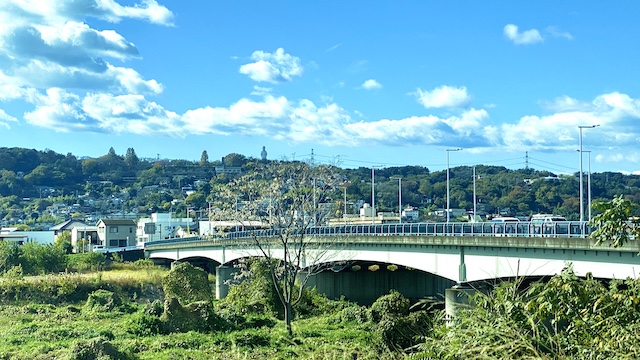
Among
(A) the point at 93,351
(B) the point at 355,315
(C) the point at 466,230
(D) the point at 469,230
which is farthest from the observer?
(B) the point at 355,315

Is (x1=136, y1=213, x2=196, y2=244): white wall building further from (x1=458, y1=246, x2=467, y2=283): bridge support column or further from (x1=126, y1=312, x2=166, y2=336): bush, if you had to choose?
(x1=458, y1=246, x2=467, y2=283): bridge support column

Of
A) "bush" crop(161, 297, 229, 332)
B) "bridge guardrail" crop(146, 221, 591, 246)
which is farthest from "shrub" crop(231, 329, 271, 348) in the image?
"bridge guardrail" crop(146, 221, 591, 246)

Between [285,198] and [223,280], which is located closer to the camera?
[285,198]

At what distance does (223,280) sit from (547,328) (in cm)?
5660

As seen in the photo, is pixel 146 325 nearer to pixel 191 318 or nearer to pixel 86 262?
pixel 191 318

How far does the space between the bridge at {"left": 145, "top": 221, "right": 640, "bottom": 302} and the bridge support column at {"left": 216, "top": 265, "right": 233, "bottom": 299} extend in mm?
83

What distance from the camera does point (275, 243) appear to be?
49719 mm

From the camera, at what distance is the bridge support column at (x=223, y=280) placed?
63.6 m

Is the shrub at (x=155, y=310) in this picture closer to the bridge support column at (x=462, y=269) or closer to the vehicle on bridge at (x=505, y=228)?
the bridge support column at (x=462, y=269)

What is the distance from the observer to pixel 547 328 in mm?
9211

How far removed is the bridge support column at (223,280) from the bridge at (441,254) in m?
0.08

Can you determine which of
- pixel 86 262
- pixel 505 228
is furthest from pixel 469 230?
pixel 86 262

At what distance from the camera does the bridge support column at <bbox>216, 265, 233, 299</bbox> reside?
2504 inches

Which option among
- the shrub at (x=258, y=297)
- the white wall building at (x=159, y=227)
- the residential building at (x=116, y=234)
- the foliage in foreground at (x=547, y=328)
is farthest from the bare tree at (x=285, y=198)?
the white wall building at (x=159, y=227)
